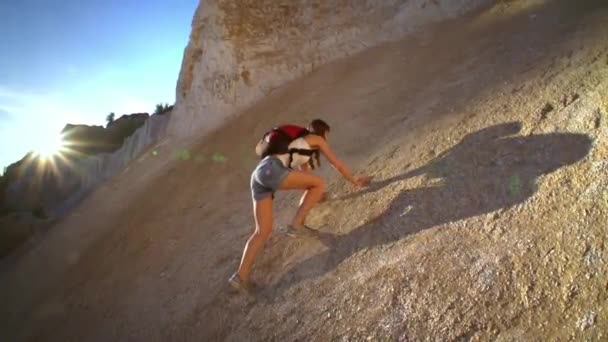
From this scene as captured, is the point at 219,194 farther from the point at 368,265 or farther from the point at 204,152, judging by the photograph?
the point at 368,265

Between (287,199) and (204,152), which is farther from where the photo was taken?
(204,152)

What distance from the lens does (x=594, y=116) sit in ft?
9.99

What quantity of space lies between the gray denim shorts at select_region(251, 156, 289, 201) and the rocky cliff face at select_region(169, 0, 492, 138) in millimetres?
4946

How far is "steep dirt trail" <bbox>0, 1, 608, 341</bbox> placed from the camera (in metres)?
2.46

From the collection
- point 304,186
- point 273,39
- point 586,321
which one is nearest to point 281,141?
point 304,186

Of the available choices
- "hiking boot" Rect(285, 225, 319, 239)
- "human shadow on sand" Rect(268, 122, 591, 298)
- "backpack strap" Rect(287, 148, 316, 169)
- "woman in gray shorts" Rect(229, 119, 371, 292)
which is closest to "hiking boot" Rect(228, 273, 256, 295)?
"woman in gray shorts" Rect(229, 119, 371, 292)

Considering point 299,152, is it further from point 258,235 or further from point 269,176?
point 258,235

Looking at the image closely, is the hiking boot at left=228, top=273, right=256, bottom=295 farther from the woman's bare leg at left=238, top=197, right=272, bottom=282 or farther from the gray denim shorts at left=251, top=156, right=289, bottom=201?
the gray denim shorts at left=251, top=156, right=289, bottom=201

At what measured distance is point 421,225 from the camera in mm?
3109

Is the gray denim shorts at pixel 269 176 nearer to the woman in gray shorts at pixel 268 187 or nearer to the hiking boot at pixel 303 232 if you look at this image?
the woman in gray shorts at pixel 268 187

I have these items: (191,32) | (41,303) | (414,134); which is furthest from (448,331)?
Answer: (191,32)

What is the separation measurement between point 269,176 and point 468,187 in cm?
139

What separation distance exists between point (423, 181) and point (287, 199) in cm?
151

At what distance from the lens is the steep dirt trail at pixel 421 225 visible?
2.46 metres
